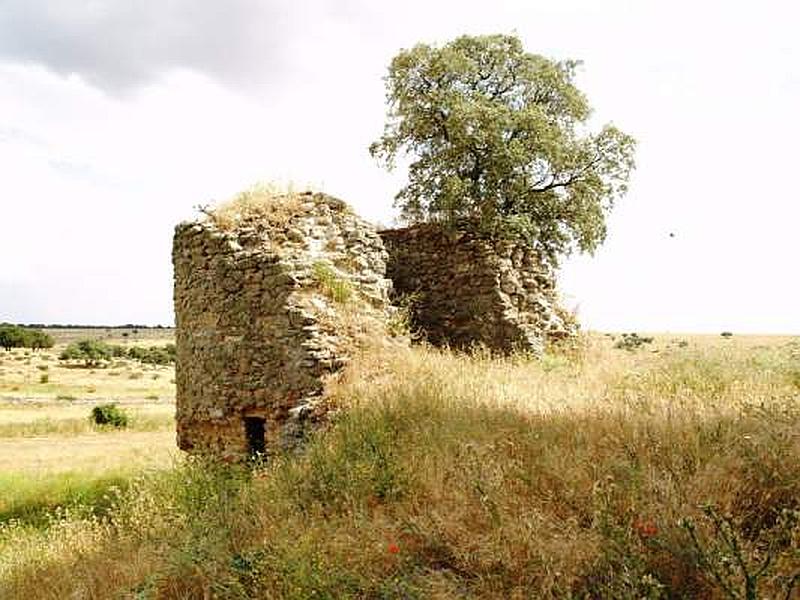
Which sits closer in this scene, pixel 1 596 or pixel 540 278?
pixel 1 596

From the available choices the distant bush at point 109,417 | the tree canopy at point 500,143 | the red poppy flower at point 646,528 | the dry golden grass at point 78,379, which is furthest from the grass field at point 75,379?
the red poppy flower at point 646,528

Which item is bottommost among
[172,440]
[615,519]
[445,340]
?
[172,440]

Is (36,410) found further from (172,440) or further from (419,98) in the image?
(419,98)

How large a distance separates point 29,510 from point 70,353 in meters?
64.7

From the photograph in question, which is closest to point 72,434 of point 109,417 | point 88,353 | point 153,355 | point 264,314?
point 109,417

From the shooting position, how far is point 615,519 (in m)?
4.22

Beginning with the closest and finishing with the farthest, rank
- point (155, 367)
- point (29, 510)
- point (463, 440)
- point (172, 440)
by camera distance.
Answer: point (463, 440) < point (29, 510) < point (172, 440) < point (155, 367)

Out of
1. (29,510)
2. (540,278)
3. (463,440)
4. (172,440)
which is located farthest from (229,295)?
(172,440)

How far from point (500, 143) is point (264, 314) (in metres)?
6.26

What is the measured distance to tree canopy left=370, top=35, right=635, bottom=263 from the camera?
1241 cm

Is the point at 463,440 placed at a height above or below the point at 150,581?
above

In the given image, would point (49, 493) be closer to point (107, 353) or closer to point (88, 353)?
point (88, 353)

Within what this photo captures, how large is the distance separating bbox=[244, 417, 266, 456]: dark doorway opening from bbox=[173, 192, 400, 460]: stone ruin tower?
0.05 feet

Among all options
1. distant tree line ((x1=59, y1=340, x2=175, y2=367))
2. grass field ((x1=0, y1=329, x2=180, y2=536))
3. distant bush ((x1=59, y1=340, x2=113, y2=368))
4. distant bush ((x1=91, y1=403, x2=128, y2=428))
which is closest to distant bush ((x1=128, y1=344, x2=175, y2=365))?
distant tree line ((x1=59, y1=340, x2=175, y2=367))
